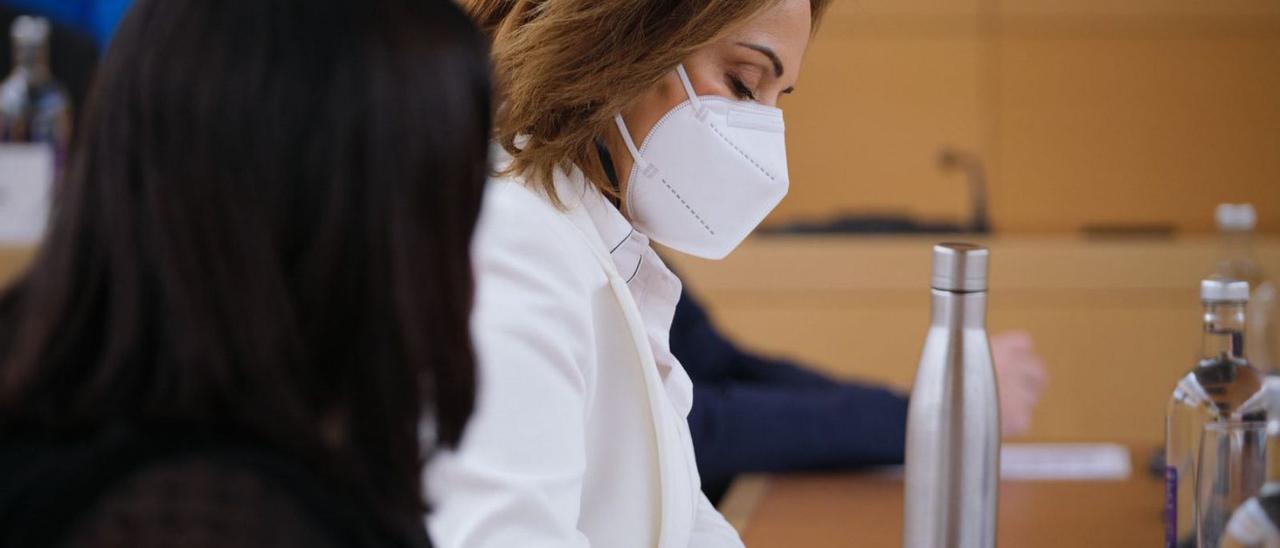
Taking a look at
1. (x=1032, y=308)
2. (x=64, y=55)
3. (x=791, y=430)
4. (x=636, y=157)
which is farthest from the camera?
(x=1032, y=308)

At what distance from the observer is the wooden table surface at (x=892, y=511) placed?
4.39 ft

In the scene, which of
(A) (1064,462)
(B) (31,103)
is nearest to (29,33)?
(B) (31,103)

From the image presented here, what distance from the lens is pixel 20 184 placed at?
7.92 feet

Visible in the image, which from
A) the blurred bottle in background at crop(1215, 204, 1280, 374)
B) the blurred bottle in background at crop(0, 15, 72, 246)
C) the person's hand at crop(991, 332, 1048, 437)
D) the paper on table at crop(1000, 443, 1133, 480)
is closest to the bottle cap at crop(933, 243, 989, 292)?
the blurred bottle in background at crop(1215, 204, 1280, 374)

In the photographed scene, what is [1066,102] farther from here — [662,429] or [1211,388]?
[662,429]

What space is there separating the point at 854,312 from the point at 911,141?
966 mm

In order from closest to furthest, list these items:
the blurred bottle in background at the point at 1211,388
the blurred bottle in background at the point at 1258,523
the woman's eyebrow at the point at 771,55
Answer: the blurred bottle in background at the point at 1258,523, the blurred bottle in background at the point at 1211,388, the woman's eyebrow at the point at 771,55

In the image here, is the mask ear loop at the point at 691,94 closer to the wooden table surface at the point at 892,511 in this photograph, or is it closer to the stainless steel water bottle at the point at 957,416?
the stainless steel water bottle at the point at 957,416

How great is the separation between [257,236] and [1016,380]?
147 cm

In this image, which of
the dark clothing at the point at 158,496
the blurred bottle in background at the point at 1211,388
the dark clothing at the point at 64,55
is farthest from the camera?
the dark clothing at the point at 64,55

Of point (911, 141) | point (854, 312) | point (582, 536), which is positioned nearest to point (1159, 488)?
point (582, 536)

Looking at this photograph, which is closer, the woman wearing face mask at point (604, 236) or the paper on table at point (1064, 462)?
the woman wearing face mask at point (604, 236)

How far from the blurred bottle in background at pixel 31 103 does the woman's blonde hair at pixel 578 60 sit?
165 cm

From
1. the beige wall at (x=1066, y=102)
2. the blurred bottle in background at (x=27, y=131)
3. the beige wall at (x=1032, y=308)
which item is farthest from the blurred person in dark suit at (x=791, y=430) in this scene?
the beige wall at (x=1066, y=102)
